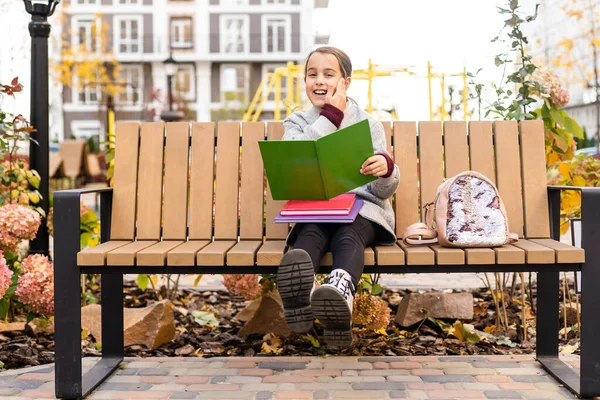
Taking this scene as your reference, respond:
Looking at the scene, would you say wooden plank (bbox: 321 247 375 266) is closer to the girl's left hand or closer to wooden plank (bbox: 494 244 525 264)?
the girl's left hand

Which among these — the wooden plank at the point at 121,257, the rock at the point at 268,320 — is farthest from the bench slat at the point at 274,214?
the wooden plank at the point at 121,257

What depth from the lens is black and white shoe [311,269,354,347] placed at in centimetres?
246

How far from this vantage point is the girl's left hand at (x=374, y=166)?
279 cm

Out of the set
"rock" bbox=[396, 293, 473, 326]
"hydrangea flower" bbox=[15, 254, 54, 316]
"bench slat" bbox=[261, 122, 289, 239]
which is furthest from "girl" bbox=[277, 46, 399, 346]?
"hydrangea flower" bbox=[15, 254, 54, 316]

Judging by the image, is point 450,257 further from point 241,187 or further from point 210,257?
point 241,187

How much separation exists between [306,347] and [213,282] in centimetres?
200

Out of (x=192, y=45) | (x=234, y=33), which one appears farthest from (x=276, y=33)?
(x=192, y=45)

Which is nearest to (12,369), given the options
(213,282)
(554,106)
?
(213,282)

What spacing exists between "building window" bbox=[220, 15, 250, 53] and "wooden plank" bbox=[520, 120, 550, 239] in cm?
3796

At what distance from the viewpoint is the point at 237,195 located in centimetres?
333

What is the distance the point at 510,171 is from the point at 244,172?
1.21 meters

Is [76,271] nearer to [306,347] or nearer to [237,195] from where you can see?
[237,195]

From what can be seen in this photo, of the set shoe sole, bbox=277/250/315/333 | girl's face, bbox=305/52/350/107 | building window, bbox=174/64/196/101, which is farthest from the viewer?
building window, bbox=174/64/196/101

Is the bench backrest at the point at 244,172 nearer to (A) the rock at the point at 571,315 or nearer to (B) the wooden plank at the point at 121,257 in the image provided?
(B) the wooden plank at the point at 121,257
